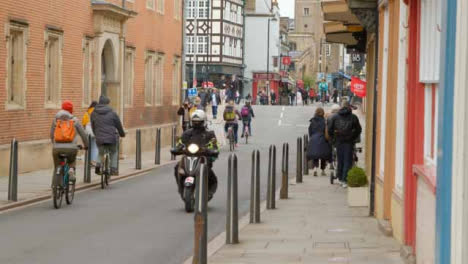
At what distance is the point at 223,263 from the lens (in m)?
11.3

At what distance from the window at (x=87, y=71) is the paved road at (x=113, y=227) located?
8.63 m

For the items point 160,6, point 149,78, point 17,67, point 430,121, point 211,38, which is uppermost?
point 211,38

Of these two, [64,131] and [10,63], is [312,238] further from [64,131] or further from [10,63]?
[10,63]

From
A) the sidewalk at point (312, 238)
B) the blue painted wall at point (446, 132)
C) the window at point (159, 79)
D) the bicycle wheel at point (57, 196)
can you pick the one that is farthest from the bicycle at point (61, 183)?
the window at point (159, 79)

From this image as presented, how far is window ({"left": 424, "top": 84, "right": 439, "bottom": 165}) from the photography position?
9.32m

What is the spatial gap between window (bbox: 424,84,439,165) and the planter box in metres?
8.12

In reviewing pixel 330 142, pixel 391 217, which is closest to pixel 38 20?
pixel 330 142

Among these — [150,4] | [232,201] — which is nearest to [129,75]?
[150,4]

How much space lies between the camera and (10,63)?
85.2ft

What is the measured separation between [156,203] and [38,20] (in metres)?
10.3

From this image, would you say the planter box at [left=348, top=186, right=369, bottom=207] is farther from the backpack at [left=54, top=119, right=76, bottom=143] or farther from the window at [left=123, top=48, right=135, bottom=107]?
the window at [left=123, top=48, right=135, bottom=107]

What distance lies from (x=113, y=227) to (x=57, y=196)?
2666 millimetres

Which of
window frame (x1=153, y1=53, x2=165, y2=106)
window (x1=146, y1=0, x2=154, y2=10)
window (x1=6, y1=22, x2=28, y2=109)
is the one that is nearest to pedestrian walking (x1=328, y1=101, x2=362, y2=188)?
window (x1=6, y1=22, x2=28, y2=109)

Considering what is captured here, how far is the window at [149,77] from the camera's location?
1635 inches
